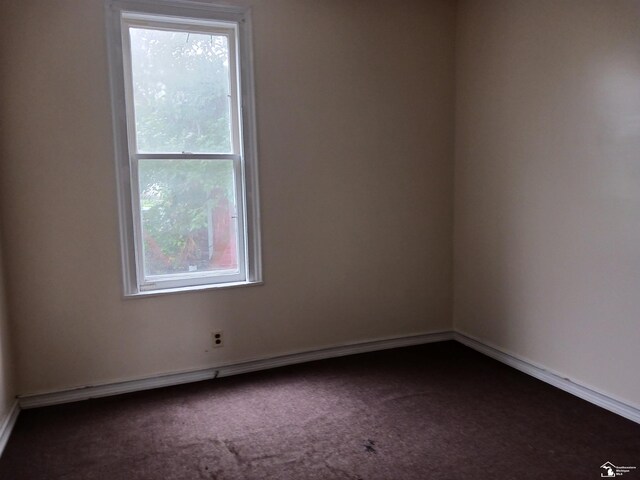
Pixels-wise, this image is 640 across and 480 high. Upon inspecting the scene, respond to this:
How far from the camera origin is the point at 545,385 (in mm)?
2807

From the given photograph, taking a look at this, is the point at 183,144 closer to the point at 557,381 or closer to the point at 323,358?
the point at 323,358

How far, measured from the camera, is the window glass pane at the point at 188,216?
9.38ft

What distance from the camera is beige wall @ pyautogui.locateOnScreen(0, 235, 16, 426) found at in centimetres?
237

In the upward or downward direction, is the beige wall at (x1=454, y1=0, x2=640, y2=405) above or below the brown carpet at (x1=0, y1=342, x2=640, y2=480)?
above

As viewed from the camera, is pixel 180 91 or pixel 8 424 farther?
pixel 180 91

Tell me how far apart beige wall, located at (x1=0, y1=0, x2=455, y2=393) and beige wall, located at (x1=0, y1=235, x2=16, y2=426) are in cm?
9

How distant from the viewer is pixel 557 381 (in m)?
2.77

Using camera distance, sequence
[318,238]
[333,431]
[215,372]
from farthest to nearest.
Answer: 1. [318,238]
2. [215,372]
3. [333,431]

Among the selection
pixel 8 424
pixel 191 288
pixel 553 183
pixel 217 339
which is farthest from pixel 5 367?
pixel 553 183

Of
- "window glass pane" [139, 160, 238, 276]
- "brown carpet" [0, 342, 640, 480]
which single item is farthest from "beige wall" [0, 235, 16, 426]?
"window glass pane" [139, 160, 238, 276]

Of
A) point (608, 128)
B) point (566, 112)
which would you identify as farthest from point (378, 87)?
point (608, 128)

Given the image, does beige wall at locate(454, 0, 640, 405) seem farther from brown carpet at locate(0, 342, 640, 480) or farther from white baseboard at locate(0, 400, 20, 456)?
white baseboard at locate(0, 400, 20, 456)

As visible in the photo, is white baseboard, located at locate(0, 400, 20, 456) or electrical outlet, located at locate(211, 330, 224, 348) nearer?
white baseboard, located at locate(0, 400, 20, 456)

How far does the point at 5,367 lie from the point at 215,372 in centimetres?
113
